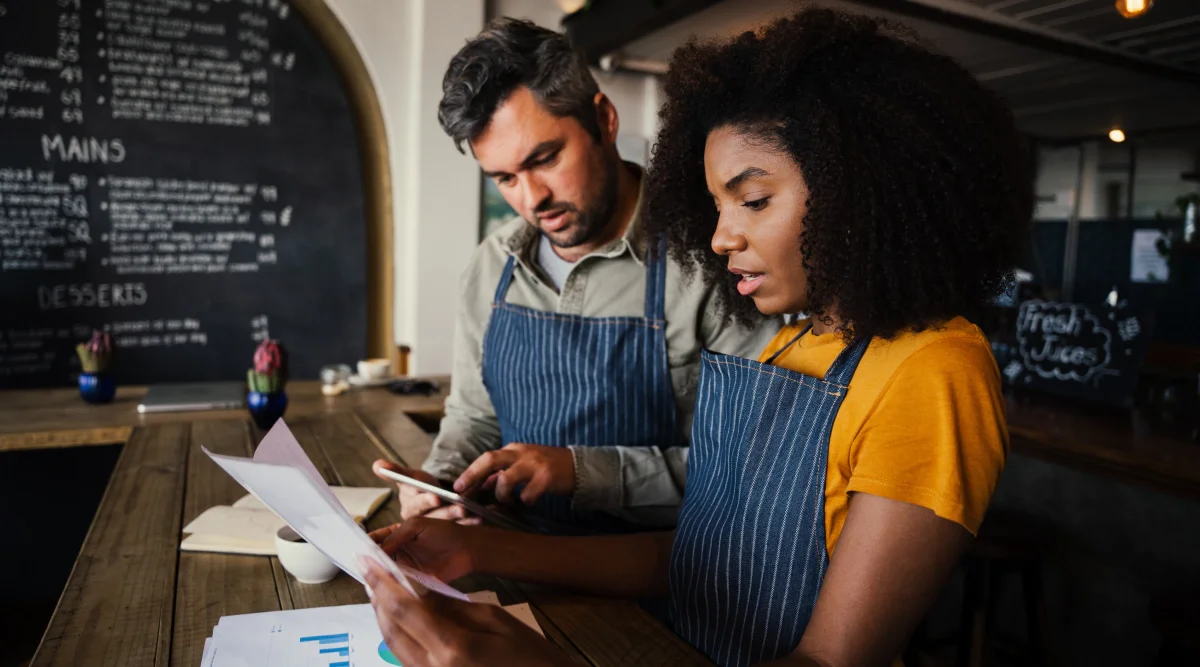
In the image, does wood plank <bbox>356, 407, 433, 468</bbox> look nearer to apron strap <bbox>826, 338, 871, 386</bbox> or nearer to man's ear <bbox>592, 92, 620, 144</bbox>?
man's ear <bbox>592, 92, 620, 144</bbox>

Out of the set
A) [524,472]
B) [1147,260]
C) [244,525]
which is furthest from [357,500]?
[1147,260]

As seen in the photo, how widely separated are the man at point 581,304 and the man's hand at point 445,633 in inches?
27.3

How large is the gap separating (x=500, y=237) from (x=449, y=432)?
0.45 meters

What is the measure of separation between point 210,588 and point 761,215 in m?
0.90

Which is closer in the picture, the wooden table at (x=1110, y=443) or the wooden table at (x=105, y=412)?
the wooden table at (x=1110, y=443)

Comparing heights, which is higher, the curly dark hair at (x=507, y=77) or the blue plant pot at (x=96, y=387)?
the curly dark hair at (x=507, y=77)

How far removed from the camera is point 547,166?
1647mm

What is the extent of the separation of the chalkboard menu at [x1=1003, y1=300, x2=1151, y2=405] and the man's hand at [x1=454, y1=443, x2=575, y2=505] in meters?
2.11

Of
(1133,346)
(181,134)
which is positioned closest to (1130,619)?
(1133,346)

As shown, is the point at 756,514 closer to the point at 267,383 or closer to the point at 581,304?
the point at 581,304

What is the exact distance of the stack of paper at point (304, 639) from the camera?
36.9 inches

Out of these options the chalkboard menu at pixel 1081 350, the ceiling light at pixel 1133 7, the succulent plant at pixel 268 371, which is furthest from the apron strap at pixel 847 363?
the ceiling light at pixel 1133 7

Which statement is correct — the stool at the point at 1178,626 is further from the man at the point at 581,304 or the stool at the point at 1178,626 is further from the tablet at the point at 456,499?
the tablet at the point at 456,499

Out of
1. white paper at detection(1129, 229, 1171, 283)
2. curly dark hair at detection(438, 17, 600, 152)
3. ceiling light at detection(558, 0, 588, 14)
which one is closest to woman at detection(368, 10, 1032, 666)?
curly dark hair at detection(438, 17, 600, 152)
